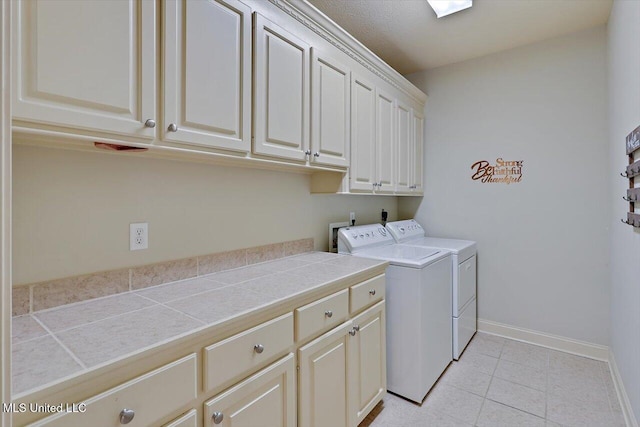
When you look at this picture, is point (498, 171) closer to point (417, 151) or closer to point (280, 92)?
point (417, 151)

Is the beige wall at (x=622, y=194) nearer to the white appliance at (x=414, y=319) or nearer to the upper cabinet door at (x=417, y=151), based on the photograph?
the white appliance at (x=414, y=319)

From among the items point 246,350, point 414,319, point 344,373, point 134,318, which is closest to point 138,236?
point 134,318

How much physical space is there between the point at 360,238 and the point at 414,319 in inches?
27.6

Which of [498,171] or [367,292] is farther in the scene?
[498,171]

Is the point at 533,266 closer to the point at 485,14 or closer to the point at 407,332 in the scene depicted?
the point at 407,332

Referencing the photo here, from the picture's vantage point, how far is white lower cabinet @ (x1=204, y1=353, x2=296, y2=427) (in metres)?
1.03

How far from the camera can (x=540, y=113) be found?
111 inches

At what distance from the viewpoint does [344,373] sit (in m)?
1.60

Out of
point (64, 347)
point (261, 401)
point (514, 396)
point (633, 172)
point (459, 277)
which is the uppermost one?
point (633, 172)

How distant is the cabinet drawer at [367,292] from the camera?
5.54 ft

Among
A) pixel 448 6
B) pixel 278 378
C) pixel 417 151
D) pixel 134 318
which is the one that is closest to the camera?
pixel 134 318

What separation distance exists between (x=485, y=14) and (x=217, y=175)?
2274mm

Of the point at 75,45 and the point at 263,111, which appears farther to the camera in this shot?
the point at 263,111

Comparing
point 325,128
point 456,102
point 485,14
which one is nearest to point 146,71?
point 325,128
